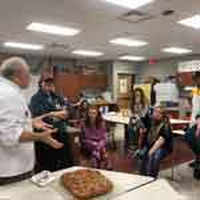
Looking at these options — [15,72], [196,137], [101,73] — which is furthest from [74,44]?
[15,72]

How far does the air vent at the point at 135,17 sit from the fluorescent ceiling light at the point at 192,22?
69 centimetres

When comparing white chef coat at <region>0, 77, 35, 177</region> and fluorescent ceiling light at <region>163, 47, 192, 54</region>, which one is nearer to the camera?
white chef coat at <region>0, 77, 35, 177</region>

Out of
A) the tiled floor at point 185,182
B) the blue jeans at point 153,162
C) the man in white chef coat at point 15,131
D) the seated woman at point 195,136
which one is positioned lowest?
the tiled floor at point 185,182

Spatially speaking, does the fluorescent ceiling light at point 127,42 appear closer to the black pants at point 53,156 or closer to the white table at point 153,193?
the black pants at point 53,156

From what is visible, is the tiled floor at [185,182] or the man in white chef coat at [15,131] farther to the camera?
the tiled floor at [185,182]

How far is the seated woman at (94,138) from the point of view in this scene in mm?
4042

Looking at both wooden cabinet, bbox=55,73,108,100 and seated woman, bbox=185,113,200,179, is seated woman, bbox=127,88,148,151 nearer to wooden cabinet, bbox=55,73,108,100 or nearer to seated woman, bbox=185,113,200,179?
seated woman, bbox=185,113,200,179

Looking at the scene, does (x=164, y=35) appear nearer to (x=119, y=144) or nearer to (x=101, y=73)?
(x=119, y=144)

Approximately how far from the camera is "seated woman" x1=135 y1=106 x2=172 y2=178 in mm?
3648

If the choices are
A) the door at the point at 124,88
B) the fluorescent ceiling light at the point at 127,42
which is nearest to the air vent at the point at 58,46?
the fluorescent ceiling light at the point at 127,42

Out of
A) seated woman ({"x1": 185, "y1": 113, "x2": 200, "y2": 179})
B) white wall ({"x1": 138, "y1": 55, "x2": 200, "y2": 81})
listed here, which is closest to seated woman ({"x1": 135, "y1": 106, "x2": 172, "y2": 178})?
seated woman ({"x1": 185, "y1": 113, "x2": 200, "y2": 179})

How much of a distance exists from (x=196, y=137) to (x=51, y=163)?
1.96 metres

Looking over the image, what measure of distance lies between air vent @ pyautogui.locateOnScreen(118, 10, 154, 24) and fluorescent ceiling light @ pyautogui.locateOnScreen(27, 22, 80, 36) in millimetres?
1218

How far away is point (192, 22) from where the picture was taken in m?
5.22
